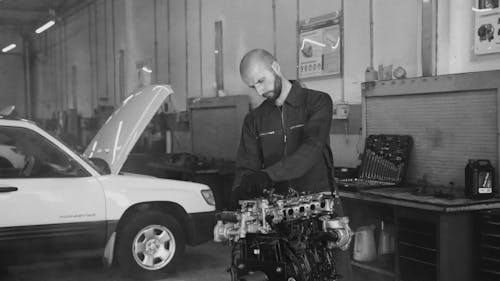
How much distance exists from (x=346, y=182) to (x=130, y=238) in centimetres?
194

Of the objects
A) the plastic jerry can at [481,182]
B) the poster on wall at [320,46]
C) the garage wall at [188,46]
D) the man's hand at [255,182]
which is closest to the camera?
the man's hand at [255,182]

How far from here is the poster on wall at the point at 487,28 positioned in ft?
13.8

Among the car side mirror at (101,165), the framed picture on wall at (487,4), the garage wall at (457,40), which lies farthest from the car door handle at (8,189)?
the framed picture on wall at (487,4)

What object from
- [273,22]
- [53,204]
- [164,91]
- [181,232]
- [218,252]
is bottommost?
A: [218,252]

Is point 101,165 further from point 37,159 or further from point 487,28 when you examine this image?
point 487,28

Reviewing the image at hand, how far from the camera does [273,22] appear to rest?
6977mm

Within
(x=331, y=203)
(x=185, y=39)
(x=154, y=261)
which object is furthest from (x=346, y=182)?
(x=185, y=39)

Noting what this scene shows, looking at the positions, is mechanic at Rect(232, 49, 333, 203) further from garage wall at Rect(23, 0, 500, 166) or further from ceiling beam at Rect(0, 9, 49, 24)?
ceiling beam at Rect(0, 9, 49, 24)

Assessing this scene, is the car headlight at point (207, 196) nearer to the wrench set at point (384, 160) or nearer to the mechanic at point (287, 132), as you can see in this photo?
the wrench set at point (384, 160)

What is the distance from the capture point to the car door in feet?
14.0

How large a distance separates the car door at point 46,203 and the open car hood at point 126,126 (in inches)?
18.0

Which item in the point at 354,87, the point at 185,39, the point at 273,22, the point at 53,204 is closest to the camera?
the point at 53,204

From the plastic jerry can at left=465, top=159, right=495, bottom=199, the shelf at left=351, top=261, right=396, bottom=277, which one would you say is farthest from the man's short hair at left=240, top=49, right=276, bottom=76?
the shelf at left=351, top=261, right=396, bottom=277

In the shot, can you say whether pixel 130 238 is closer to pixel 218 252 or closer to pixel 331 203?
pixel 218 252
